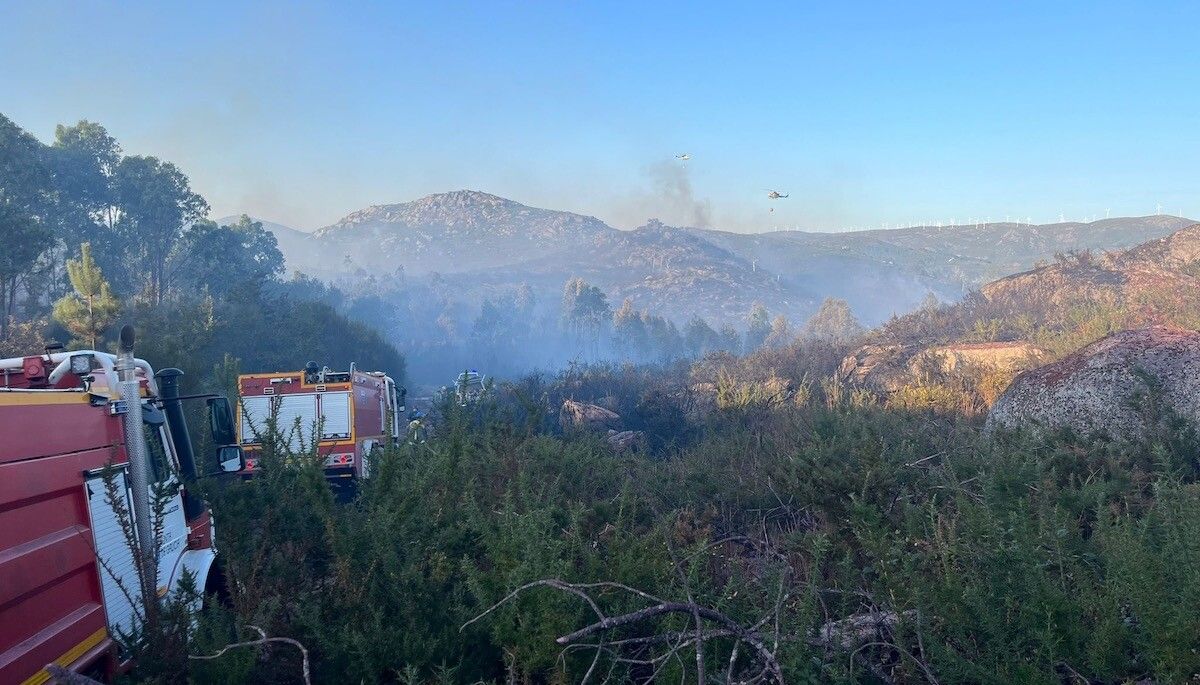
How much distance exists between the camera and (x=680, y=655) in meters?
3.40

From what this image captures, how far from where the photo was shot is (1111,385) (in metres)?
8.55

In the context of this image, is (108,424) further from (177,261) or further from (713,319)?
(713,319)

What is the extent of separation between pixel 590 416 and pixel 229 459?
13.6m

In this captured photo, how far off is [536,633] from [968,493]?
12.1 feet

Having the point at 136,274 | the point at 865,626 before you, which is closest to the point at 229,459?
the point at 865,626

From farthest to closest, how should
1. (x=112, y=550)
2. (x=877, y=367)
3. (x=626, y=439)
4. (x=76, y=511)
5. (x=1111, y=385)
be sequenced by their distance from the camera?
(x=877, y=367) → (x=626, y=439) → (x=1111, y=385) → (x=112, y=550) → (x=76, y=511)

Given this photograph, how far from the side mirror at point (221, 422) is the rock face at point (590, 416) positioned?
11952mm

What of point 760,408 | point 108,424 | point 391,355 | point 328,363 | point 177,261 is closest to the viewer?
point 108,424

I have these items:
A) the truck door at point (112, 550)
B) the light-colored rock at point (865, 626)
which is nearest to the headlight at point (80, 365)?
the truck door at point (112, 550)

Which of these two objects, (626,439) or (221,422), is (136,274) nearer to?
(626,439)

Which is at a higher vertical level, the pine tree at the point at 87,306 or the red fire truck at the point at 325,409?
the pine tree at the point at 87,306

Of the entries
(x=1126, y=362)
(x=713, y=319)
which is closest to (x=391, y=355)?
(x=1126, y=362)

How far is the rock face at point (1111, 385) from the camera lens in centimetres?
807

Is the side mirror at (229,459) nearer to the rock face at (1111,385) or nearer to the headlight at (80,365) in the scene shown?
the headlight at (80,365)
